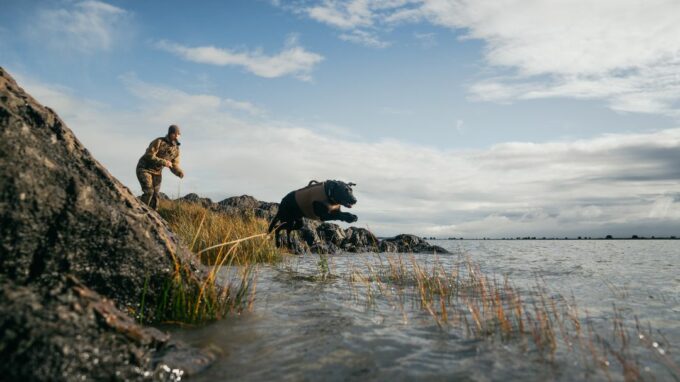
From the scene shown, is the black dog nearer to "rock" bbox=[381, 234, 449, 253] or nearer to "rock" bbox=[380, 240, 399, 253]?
"rock" bbox=[380, 240, 399, 253]

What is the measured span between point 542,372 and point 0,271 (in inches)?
152

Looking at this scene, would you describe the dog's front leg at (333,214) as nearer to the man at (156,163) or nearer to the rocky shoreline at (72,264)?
the rocky shoreline at (72,264)

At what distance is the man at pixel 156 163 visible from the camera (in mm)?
10617

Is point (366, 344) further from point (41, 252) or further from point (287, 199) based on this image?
point (287, 199)

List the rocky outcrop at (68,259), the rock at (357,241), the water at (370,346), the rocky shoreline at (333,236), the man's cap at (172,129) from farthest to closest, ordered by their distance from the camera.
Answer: the rock at (357,241), the rocky shoreline at (333,236), the man's cap at (172,129), the water at (370,346), the rocky outcrop at (68,259)

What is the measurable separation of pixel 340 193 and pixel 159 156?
5.64 m

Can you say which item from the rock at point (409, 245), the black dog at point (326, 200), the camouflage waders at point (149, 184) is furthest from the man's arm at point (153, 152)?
the rock at point (409, 245)

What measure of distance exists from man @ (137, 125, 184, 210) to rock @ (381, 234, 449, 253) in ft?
45.8

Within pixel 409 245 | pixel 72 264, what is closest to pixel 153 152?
pixel 72 264

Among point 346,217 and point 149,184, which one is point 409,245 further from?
point 149,184

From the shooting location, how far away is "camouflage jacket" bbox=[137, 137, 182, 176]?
34.8ft

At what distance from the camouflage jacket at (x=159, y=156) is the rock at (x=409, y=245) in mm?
13968

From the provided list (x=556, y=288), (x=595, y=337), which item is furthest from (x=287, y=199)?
(x=595, y=337)

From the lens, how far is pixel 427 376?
2.65m
